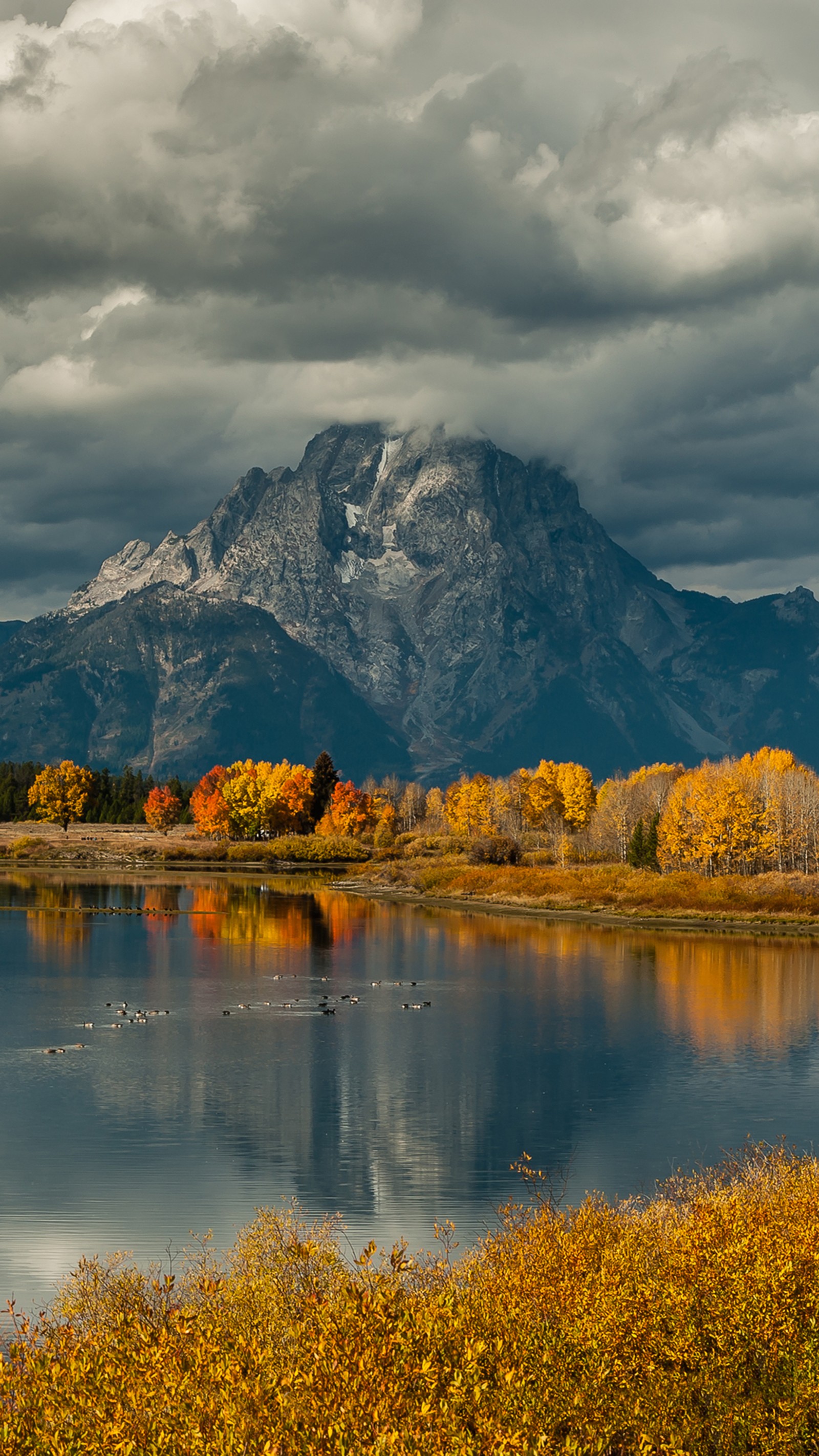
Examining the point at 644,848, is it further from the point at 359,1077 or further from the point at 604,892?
the point at 359,1077

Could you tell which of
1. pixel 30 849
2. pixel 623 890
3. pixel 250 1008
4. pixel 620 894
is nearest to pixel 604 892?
pixel 620 894

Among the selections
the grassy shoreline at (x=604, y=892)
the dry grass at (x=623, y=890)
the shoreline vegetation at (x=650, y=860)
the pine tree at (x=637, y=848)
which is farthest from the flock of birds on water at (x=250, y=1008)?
the pine tree at (x=637, y=848)

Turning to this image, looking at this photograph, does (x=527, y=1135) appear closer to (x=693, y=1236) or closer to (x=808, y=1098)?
(x=808, y=1098)

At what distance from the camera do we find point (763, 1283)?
681 inches

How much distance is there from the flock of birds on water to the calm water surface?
1.27ft

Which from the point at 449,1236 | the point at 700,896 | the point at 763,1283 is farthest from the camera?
the point at 700,896

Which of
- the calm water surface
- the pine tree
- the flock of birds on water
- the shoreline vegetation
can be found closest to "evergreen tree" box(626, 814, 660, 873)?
the pine tree

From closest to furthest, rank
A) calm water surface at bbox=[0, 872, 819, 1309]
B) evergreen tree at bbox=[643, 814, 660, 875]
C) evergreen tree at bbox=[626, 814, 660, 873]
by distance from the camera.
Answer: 1. calm water surface at bbox=[0, 872, 819, 1309]
2. evergreen tree at bbox=[643, 814, 660, 875]
3. evergreen tree at bbox=[626, 814, 660, 873]

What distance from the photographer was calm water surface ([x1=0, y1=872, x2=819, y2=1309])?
3108 cm

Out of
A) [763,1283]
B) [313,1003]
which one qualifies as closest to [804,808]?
[313,1003]

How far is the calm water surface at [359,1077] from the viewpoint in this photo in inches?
1224

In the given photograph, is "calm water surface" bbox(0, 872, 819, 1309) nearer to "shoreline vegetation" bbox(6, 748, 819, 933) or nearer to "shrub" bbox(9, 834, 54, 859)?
"shoreline vegetation" bbox(6, 748, 819, 933)

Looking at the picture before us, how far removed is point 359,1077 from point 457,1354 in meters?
32.7

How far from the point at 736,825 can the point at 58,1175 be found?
379ft
